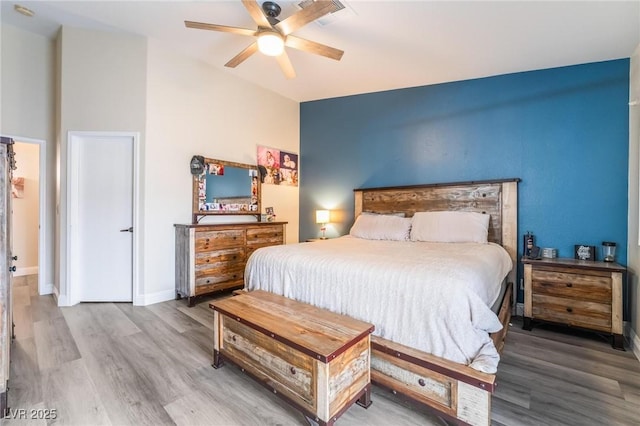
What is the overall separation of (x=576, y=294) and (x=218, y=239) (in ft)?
12.3

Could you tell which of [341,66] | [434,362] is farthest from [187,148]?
[434,362]

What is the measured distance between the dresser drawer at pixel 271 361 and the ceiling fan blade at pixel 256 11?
2.21 m

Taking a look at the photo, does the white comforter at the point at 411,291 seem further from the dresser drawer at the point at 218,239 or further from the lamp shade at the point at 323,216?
the lamp shade at the point at 323,216

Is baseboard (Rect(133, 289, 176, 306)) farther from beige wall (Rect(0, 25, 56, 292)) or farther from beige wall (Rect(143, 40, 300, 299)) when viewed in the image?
beige wall (Rect(0, 25, 56, 292))

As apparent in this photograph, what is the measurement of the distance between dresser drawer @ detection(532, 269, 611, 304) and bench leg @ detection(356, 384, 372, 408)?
2.13 metres

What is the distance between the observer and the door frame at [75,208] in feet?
10.6

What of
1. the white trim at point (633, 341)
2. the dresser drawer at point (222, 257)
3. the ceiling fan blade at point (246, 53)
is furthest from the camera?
the dresser drawer at point (222, 257)

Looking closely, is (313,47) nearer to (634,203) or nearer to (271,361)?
(271,361)

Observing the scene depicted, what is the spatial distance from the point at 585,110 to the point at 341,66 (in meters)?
2.71

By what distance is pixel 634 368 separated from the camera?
6.89ft

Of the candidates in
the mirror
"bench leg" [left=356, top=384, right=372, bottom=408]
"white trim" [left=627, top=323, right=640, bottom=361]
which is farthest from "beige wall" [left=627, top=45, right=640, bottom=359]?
the mirror

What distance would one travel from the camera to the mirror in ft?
12.4

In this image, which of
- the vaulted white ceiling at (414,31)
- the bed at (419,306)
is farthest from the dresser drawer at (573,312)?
the vaulted white ceiling at (414,31)

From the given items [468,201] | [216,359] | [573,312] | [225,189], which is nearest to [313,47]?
[225,189]
